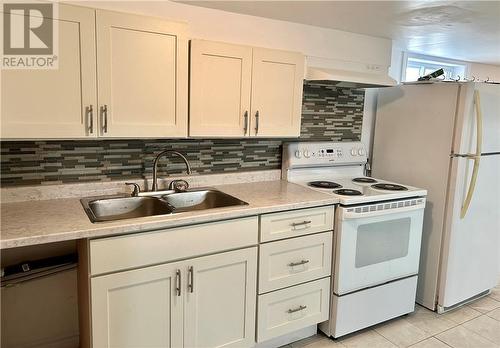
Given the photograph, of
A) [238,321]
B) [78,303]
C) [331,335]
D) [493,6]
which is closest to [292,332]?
[331,335]

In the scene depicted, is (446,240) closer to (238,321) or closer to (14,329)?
(238,321)

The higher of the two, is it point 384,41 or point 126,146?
point 384,41

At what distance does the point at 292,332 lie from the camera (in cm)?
233

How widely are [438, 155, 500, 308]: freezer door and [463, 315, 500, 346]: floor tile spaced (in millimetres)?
175

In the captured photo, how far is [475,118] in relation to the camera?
2.58m

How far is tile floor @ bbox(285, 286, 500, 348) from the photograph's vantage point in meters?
2.36

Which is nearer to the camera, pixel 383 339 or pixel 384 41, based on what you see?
pixel 383 339

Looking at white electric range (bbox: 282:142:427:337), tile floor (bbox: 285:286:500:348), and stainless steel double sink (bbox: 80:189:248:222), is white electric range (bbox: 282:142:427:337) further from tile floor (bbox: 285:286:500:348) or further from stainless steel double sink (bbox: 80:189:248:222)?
stainless steel double sink (bbox: 80:189:248:222)

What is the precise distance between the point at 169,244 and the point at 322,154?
151 cm

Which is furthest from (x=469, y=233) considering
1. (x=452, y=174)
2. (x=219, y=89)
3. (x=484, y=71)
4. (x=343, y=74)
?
(x=484, y=71)

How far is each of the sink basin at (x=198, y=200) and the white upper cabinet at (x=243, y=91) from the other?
1.28 ft

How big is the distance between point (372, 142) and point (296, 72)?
1.20 metres

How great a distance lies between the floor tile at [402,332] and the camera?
239cm

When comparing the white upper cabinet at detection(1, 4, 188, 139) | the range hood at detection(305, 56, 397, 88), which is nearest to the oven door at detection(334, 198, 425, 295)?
the range hood at detection(305, 56, 397, 88)
